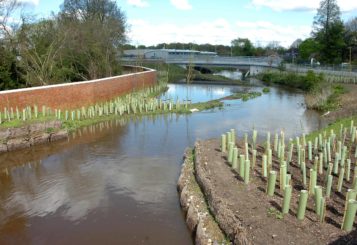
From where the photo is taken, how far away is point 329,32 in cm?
4556

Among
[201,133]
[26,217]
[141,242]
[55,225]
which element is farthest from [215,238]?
[201,133]

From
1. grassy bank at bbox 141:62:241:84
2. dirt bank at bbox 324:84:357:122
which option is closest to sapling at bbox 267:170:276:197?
dirt bank at bbox 324:84:357:122

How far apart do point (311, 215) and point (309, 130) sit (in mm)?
11648

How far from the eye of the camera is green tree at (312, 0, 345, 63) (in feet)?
148

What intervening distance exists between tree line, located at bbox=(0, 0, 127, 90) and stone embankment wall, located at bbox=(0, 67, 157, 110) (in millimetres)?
3408

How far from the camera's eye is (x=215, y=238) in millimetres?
6918

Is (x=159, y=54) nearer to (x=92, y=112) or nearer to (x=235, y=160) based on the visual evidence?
(x=92, y=112)

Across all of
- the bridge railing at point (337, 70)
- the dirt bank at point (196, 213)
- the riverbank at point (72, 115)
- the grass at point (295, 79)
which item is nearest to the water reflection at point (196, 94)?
the riverbank at point (72, 115)

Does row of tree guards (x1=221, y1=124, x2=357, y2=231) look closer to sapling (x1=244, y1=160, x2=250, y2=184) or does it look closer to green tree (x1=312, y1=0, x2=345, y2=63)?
sapling (x1=244, y1=160, x2=250, y2=184)

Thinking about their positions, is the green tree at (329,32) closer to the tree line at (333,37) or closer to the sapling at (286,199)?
the tree line at (333,37)

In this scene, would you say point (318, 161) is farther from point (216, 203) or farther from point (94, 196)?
point (94, 196)

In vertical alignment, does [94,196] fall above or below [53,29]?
below

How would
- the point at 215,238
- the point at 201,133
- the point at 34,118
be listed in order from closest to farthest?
1. the point at 215,238
2. the point at 34,118
3. the point at 201,133

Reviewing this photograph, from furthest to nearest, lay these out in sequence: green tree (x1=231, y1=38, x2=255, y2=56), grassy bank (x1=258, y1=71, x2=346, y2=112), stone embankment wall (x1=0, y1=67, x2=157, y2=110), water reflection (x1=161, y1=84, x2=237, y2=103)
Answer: green tree (x1=231, y1=38, x2=255, y2=56), water reflection (x1=161, y1=84, x2=237, y2=103), grassy bank (x1=258, y1=71, x2=346, y2=112), stone embankment wall (x1=0, y1=67, x2=157, y2=110)
